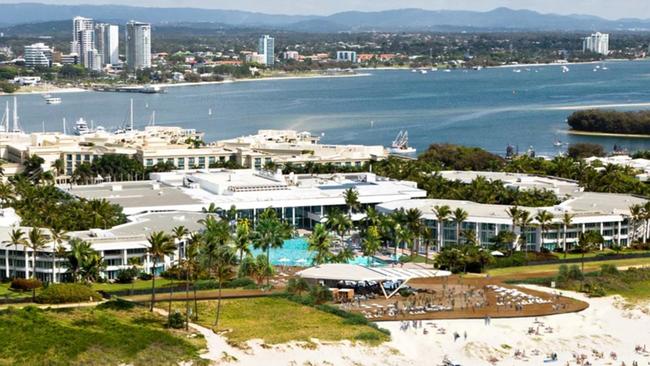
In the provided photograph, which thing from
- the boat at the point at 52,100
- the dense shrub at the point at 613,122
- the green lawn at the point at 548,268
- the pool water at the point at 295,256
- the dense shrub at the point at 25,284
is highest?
the dense shrub at the point at 25,284

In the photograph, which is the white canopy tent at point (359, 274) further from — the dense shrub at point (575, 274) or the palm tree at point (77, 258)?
the palm tree at point (77, 258)

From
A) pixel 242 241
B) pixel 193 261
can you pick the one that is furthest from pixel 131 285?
pixel 193 261

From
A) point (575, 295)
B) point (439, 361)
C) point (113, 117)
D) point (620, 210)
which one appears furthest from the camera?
point (113, 117)

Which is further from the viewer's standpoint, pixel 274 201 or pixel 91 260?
pixel 274 201

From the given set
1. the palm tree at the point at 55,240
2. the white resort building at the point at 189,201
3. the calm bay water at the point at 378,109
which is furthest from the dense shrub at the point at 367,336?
the calm bay water at the point at 378,109

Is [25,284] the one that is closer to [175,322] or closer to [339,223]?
[175,322]

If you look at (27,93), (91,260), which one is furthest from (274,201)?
(27,93)

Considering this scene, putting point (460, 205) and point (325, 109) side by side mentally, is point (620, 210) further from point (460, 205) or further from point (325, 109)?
point (325, 109)
